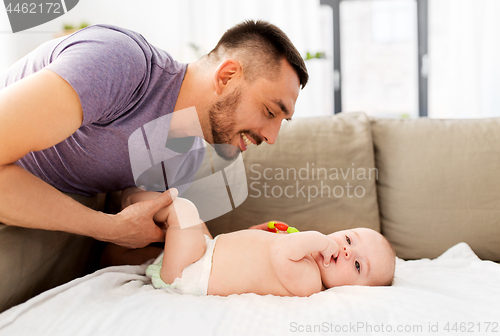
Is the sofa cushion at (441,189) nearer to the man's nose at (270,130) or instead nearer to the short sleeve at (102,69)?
the man's nose at (270,130)

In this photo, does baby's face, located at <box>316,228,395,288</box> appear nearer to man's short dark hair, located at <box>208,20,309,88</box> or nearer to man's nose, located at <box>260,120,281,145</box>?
man's nose, located at <box>260,120,281,145</box>

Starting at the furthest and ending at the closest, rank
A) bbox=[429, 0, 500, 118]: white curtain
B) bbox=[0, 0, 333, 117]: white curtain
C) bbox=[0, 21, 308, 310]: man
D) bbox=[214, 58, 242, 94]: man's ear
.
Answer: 1. bbox=[0, 0, 333, 117]: white curtain
2. bbox=[429, 0, 500, 118]: white curtain
3. bbox=[214, 58, 242, 94]: man's ear
4. bbox=[0, 21, 308, 310]: man

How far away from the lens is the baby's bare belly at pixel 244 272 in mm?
883

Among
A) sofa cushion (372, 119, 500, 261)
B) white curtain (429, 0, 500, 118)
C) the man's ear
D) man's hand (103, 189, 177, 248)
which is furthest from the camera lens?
white curtain (429, 0, 500, 118)

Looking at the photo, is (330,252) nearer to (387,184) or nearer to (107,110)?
(387,184)

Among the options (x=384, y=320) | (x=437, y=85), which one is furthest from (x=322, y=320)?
(x=437, y=85)

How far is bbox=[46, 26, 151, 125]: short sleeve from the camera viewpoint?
69cm

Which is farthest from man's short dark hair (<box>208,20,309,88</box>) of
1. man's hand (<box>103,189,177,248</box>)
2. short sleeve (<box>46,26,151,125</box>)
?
man's hand (<box>103,189,177,248</box>)

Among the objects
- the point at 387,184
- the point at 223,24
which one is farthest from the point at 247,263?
the point at 223,24

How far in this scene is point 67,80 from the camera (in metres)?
0.66

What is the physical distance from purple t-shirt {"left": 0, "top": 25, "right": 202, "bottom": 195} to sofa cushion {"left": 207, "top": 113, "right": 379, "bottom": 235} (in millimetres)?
423

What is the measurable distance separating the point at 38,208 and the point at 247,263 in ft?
1.62

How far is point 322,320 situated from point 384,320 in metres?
0.13

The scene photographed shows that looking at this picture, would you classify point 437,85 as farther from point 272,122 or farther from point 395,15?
point 272,122
